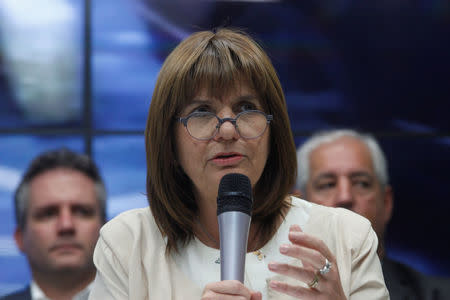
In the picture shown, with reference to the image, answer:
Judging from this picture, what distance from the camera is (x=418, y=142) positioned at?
3881mm

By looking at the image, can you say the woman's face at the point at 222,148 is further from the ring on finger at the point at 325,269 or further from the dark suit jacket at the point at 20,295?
the dark suit jacket at the point at 20,295

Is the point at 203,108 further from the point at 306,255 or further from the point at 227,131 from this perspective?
the point at 306,255

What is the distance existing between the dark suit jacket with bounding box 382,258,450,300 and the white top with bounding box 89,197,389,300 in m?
1.41

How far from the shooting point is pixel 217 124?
5.83 feet

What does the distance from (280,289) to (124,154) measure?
227 centimetres

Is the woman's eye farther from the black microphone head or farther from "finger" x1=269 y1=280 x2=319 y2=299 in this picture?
"finger" x1=269 y1=280 x2=319 y2=299

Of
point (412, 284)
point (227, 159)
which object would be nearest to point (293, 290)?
point (227, 159)

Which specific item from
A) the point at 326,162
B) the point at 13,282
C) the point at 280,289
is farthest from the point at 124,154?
the point at 280,289

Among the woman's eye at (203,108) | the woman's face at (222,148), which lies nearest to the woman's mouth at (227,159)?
the woman's face at (222,148)

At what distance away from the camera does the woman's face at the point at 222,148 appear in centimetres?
176

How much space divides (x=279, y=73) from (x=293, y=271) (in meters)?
2.39

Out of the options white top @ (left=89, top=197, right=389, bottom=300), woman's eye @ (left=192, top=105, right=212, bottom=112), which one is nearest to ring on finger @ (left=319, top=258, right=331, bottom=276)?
white top @ (left=89, top=197, right=389, bottom=300)

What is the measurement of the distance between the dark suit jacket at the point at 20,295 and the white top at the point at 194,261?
171 centimetres

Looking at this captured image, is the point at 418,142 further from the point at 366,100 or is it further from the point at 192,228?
the point at 192,228
